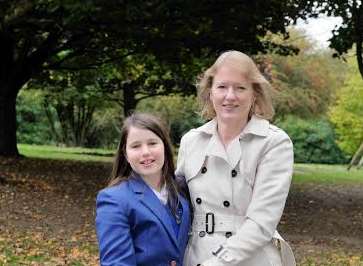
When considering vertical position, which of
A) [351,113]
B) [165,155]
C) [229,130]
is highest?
[229,130]

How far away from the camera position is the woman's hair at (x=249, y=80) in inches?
108

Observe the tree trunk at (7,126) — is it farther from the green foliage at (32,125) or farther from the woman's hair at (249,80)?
the green foliage at (32,125)

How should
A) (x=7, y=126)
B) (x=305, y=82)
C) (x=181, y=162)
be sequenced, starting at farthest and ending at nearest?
(x=305, y=82), (x=7, y=126), (x=181, y=162)

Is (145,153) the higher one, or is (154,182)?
(145,153)

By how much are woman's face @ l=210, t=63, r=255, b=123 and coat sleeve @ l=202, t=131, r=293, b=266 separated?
0.20 metres

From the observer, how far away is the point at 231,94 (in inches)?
108

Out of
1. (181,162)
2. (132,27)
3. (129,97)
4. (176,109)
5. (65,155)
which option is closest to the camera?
(181,162)

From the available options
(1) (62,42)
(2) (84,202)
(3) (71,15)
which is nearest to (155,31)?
(3) (71,15)

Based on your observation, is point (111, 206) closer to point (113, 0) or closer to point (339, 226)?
point (113, 0)

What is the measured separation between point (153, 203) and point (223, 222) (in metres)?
0.31

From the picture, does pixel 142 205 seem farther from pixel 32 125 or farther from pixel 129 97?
pixel 32 125

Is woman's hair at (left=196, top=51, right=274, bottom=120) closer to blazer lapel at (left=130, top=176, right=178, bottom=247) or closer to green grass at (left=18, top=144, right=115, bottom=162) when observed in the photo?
blazer lapel at (left=130, top=176, right=178, bottom=247)

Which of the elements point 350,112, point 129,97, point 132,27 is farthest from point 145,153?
point 350,112

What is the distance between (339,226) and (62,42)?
10811 millimetres
